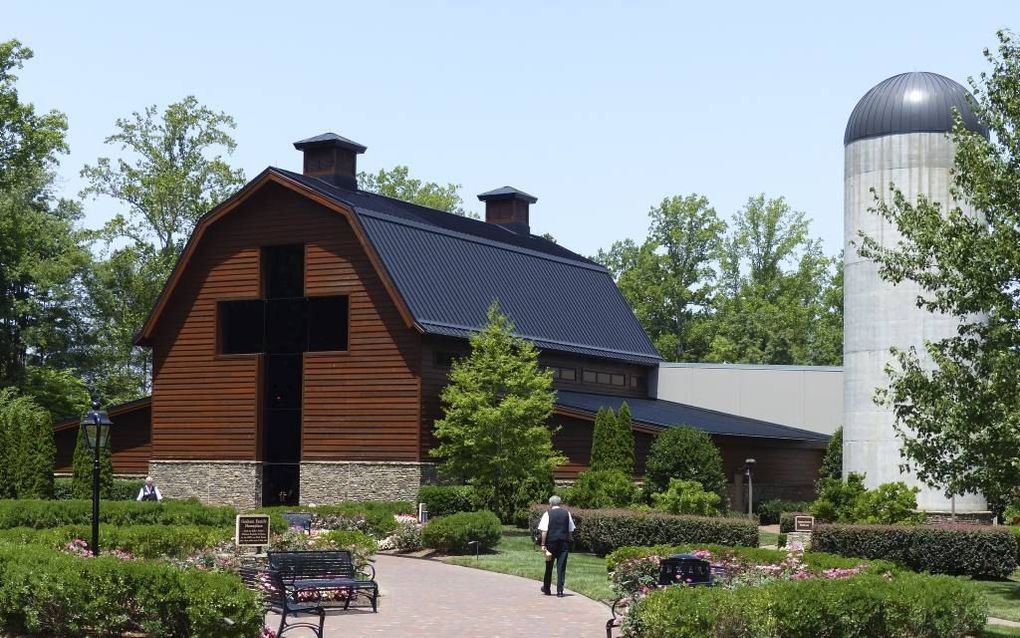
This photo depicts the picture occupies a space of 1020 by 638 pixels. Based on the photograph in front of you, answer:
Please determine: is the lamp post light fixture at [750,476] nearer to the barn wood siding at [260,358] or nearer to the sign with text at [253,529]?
the barn wood siding at [260,358]

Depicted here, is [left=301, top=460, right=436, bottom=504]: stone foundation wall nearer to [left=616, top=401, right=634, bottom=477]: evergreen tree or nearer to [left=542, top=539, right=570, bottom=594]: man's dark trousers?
[left=616, top=401, right=634, bottom=477]: evergreen tree

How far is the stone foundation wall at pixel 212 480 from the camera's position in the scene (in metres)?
45.6

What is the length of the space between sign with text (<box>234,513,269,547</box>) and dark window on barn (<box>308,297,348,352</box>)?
53.8 feet

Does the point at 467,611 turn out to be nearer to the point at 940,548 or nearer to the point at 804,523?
the point at 940,548

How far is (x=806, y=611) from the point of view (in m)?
16.7

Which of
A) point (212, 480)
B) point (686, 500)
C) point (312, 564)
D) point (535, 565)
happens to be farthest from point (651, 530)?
point (212, 480)

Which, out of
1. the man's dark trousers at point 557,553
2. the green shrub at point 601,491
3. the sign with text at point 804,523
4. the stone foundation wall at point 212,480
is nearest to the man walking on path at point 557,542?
the man's dark trousers at point 557,553

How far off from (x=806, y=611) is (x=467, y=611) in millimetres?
6340

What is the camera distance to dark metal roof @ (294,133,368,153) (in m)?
50.9

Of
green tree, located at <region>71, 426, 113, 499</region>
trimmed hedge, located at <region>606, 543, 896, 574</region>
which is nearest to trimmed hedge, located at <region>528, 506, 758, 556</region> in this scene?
trimmed hedge, located at <region>606, 543, 896, 574</region>

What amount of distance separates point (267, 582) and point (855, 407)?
2304 cm

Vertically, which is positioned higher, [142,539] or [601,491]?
[601,491]

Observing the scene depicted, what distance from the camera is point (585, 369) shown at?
50.9m

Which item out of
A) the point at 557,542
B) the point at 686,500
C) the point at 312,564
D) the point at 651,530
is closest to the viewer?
the point at 312,564
